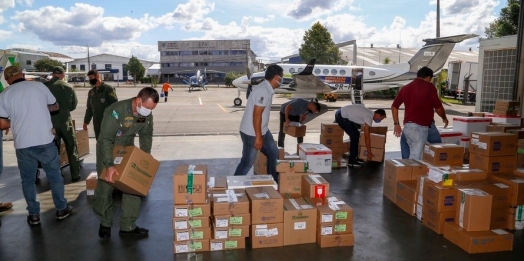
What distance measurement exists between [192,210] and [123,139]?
3.50 ft

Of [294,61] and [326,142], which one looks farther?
[294,61]

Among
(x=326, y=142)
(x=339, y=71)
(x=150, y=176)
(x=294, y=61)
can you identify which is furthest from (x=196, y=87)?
(x=150, y=176)

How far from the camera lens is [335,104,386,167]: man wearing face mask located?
6883 mm

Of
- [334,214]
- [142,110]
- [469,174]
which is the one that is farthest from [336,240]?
[142,110]

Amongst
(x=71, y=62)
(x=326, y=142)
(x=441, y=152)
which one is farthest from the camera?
(x=71, y=62)

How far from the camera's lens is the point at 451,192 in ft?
13.4

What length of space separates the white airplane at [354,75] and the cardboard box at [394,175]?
13.5 metres

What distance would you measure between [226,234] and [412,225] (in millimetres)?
2317

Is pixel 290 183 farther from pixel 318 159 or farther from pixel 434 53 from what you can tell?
pixel 434 53

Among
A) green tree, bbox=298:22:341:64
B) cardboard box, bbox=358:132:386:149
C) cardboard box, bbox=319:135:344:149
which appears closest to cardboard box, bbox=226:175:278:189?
cardboard box, bbox=319:135:344:149

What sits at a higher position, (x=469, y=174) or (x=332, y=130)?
(x=332, y=130)

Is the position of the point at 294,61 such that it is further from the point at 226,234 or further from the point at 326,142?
the point at 226,234

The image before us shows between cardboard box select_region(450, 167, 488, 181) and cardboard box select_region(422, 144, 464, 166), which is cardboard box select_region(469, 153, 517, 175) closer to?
cardboard box select_region(450, 167, 488, 181)

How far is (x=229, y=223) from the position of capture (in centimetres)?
370
